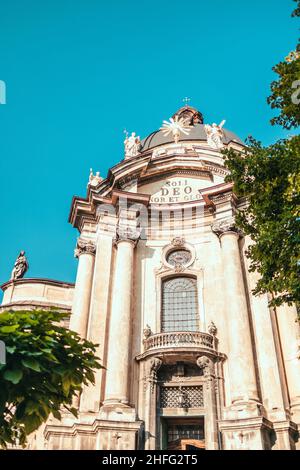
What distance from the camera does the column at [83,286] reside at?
19719 mm

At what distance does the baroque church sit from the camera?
1638 centimetres

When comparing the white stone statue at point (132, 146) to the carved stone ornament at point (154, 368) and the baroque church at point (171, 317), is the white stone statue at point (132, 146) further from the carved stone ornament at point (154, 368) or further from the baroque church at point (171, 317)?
the carved stone ornament at point (154, 368)

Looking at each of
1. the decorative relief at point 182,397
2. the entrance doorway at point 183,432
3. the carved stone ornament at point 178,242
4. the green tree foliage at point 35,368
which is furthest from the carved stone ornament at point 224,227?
the green tree foliage at point 35,368

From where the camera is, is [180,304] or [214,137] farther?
[214,137]

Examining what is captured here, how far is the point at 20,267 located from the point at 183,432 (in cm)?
1153

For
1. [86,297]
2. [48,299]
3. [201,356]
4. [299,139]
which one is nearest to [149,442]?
[201,356]

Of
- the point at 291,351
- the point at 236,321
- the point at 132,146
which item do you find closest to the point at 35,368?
the point at 236,321

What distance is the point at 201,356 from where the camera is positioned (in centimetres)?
1777

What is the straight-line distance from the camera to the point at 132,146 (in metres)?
25.5

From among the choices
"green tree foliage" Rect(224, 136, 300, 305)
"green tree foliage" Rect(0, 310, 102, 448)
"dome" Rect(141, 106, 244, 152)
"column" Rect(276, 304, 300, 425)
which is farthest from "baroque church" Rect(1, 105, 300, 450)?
"green tree foliage" Rect(0, 310, 102, 448)

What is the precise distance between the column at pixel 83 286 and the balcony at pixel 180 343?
3.01 meters

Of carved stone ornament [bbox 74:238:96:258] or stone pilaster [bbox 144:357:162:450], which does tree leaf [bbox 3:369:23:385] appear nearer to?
stone pilaster [bbox 144:357:162:450]

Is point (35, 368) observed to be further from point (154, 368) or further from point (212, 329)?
point (212, 329)
